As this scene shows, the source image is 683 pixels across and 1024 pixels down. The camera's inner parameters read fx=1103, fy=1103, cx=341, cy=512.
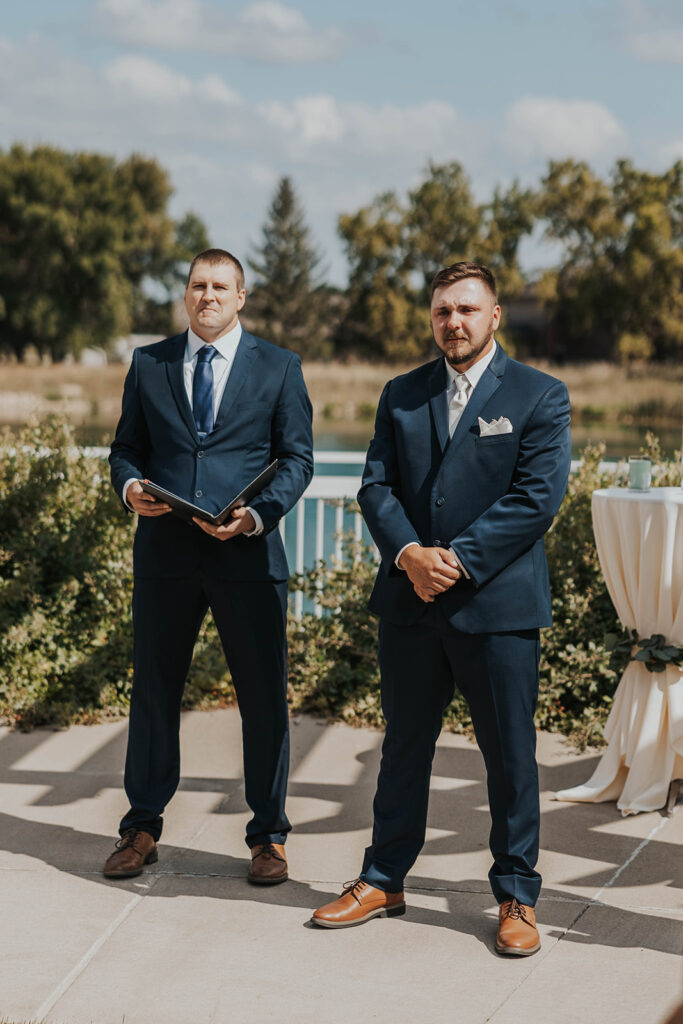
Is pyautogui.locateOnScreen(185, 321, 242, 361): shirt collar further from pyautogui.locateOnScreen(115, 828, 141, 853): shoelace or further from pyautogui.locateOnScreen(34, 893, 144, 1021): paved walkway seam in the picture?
pyautogui.locateOnScreen(34, 893, 144, 1021): paved walkway seam

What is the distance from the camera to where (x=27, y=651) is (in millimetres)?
5461

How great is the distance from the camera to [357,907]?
3234 mm

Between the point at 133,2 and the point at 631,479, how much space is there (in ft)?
239

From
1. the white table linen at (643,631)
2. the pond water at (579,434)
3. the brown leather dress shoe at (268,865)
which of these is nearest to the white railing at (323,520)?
the white table linen at (643,631)

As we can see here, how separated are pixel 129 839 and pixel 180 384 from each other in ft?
4.94

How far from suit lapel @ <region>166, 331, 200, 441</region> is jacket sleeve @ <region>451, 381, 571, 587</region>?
99cm

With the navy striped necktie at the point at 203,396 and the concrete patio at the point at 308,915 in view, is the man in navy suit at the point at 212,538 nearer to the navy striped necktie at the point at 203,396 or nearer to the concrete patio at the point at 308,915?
the navy striped necktie at the point at 203,396

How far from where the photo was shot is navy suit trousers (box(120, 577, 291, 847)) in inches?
141

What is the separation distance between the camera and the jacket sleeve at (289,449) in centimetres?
349

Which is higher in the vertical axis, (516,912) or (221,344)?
(221,344)

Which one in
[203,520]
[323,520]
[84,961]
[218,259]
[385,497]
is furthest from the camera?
[323,520]

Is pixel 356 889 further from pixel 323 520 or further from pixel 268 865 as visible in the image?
pixel 323 520

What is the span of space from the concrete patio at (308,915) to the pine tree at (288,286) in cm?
7070

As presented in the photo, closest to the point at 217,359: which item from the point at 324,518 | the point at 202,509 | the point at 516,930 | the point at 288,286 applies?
the point at 202,509
